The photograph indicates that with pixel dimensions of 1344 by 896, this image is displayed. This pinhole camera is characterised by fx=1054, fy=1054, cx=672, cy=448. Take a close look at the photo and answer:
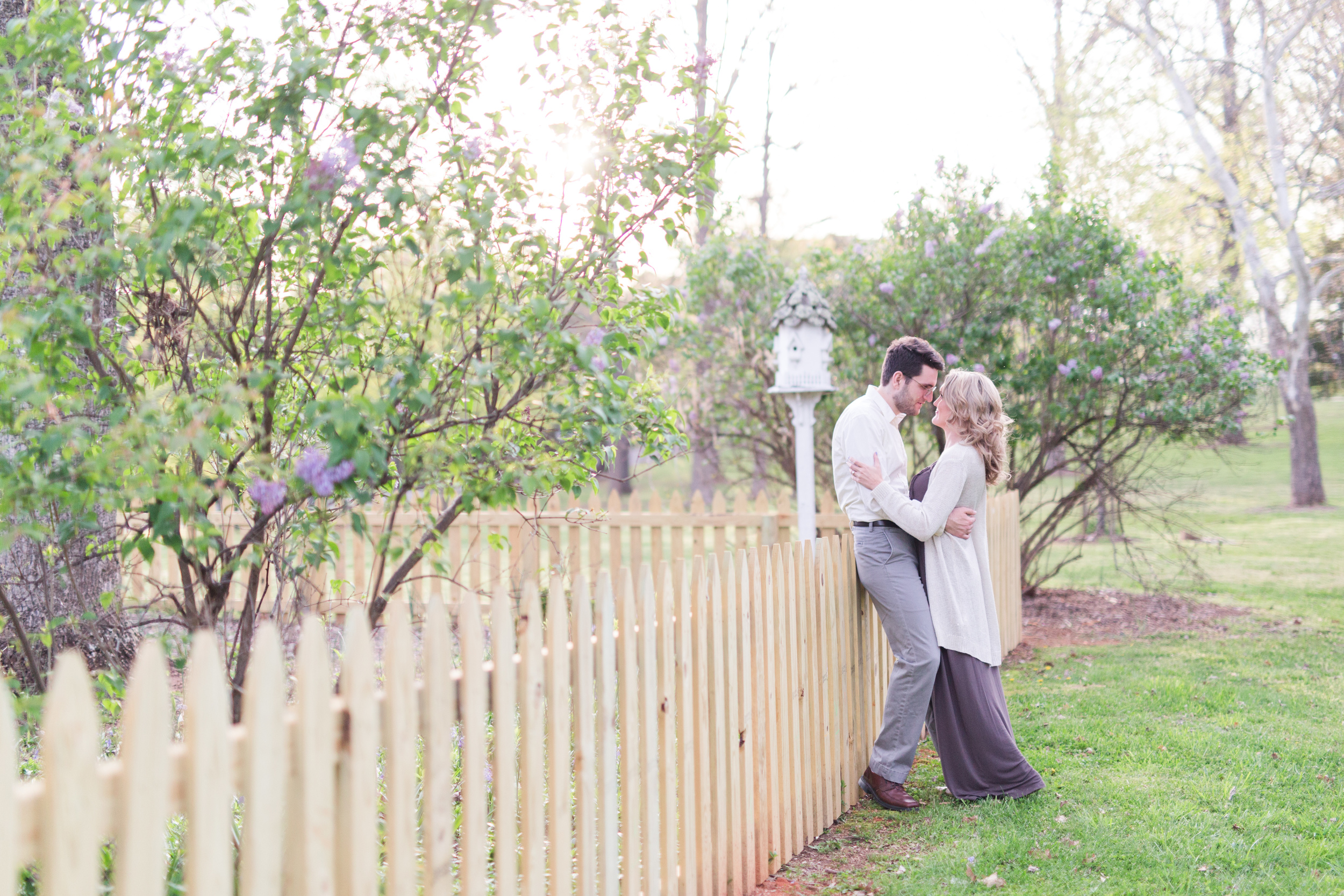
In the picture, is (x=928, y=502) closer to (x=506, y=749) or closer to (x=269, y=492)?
(x=506, y=749)

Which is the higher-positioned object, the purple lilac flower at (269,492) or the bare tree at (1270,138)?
the bare tree at (1270,138)

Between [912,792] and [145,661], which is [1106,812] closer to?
[912,792]

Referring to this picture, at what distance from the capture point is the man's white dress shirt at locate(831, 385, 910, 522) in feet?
14.4

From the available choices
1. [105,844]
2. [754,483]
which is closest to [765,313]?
[754,483]

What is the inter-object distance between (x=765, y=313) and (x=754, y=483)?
5.91ft

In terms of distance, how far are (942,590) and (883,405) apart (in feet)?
2.67

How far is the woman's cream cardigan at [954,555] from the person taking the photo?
4.24 meters

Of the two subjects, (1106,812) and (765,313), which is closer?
(1106,812)

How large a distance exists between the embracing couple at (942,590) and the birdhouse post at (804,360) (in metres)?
2.29

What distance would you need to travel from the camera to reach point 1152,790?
4.43 meters

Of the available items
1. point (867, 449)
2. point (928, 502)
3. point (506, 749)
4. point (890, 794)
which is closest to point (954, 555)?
point (928, 502)

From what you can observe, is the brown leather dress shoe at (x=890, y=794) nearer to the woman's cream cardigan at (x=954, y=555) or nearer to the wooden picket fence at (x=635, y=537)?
the woman's cream cardigan at (x=954, y=555)

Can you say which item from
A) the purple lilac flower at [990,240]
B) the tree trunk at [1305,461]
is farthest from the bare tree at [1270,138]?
the purple lilac flower at [990,240]

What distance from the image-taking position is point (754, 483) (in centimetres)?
1001
